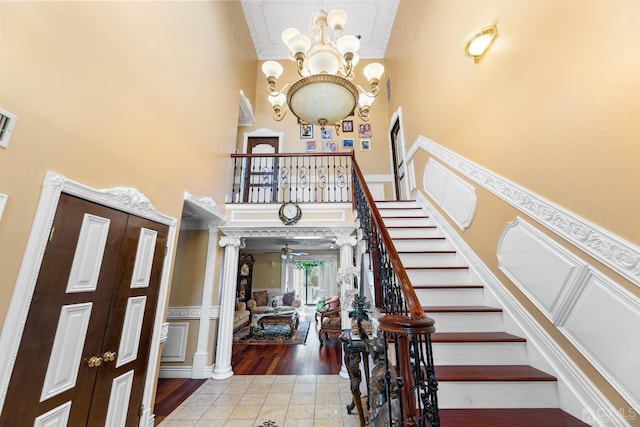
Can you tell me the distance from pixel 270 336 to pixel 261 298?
264cm

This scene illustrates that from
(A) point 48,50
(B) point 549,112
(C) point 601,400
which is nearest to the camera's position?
(C) point 601,400

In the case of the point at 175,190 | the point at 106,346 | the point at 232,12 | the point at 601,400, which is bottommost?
the point at 601,400

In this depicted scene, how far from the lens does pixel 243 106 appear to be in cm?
559

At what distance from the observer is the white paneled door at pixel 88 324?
4.80 feet

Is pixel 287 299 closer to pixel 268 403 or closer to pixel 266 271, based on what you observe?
pixel 266 271

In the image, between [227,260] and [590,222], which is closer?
[590,222]

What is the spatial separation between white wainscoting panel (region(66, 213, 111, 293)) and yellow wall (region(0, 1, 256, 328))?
29cm

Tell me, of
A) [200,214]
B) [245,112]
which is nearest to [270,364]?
[200,214]

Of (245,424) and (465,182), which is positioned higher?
(465,182)

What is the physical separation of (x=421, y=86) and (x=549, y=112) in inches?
109

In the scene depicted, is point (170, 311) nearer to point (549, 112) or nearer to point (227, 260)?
point (227, 260)

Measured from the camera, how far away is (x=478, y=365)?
1.75 meters

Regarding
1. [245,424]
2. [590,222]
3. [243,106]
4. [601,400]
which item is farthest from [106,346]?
[243,106]

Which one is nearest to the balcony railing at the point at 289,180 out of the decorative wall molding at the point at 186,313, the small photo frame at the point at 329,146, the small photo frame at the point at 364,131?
the small photo frame at the point at 329,146
